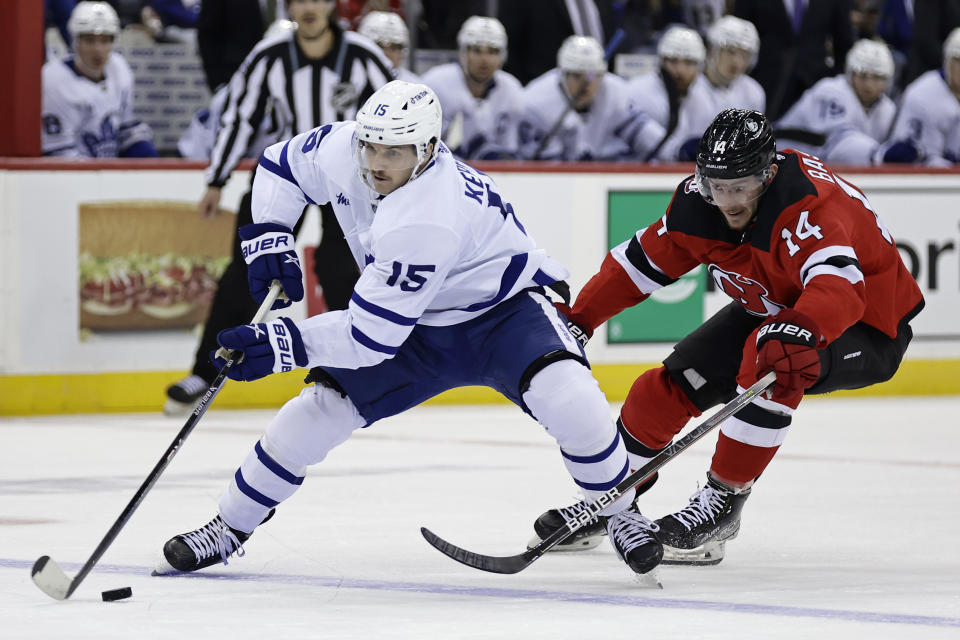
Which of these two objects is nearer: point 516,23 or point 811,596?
point 811,596

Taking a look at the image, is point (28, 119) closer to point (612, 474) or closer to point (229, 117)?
point (229, 117)

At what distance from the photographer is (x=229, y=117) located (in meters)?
7.06

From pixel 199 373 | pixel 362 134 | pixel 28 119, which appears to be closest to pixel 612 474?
pixel 362 134

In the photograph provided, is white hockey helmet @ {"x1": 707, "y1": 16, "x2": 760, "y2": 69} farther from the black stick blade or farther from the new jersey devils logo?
the black stick blade

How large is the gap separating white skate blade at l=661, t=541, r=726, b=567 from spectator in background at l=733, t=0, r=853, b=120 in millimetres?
5787

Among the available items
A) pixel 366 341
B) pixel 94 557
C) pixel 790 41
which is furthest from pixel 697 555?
pixel 790 41

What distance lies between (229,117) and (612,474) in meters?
3.59

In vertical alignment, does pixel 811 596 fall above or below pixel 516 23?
below

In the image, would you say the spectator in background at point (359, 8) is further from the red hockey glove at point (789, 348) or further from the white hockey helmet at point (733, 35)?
the red hockey glove at point (789, 348)

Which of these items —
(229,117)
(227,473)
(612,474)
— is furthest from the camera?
(229,117)

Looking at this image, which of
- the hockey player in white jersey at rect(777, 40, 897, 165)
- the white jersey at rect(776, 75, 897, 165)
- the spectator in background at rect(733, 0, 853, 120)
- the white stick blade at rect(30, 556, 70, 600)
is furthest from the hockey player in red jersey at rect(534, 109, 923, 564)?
the spectator in background at rect(733, 0, 853, 120)

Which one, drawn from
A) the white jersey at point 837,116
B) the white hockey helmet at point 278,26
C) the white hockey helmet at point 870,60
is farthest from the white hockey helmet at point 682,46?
the white hockey helmet at point 278,26

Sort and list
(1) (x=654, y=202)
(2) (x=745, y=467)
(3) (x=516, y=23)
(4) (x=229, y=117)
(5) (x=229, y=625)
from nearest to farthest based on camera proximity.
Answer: (5) (x=229, y=625) < (2) (x=745, y=467) < (4) (x=229, y=117) < (1) (x=654, y=202) < (3) (x=516, y=23)

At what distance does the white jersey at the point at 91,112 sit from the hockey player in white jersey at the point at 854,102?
3.41m
